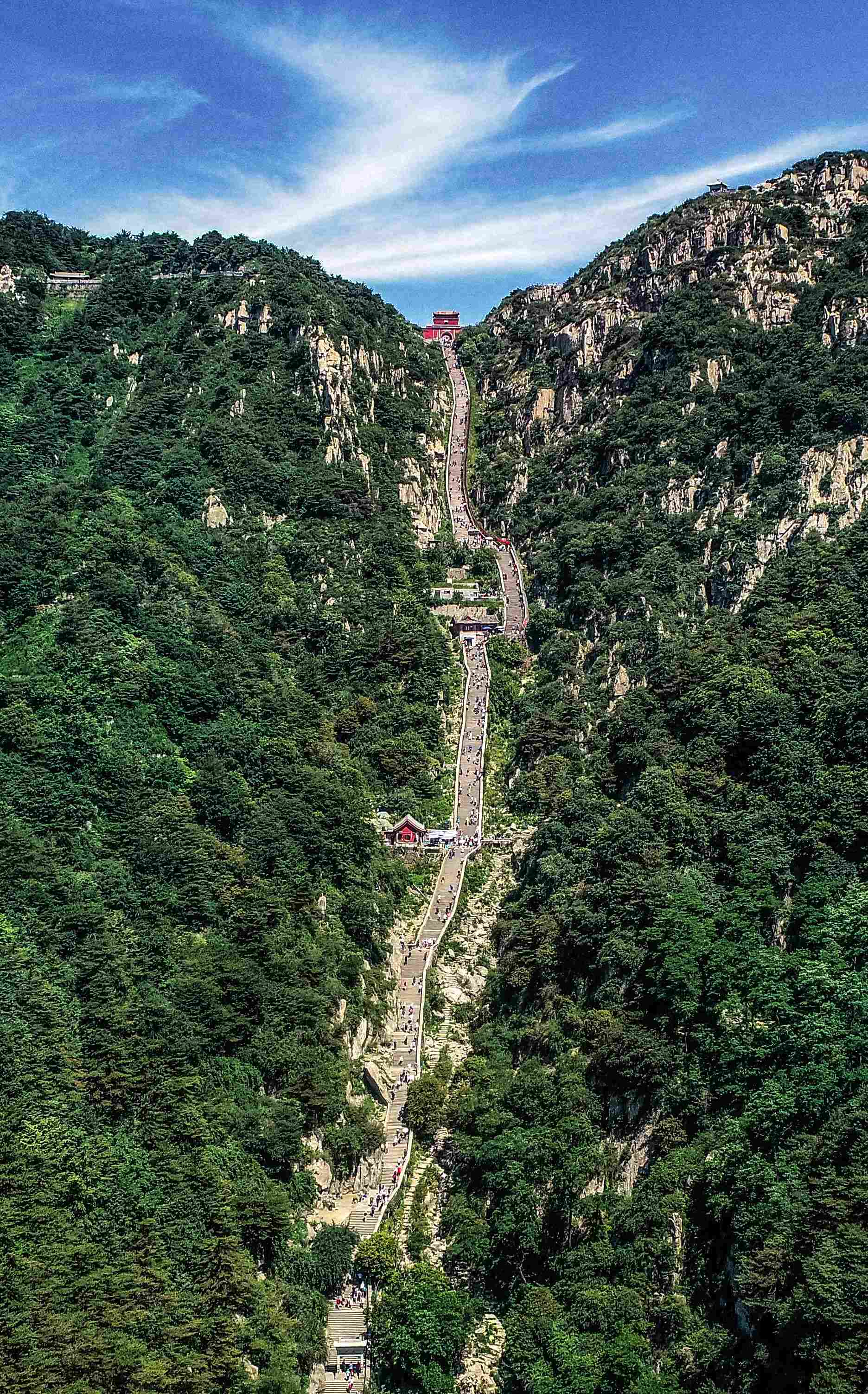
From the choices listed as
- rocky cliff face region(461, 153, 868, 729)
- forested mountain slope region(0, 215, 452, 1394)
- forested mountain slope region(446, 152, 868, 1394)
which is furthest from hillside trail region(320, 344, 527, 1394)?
rocky cliff face region(461, 153, 868, 729)

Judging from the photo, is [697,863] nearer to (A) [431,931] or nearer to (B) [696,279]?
(A) [431,931]

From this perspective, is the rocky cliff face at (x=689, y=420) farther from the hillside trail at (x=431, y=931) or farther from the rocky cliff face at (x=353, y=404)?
the rocky cliff face at (x=353, y=404)

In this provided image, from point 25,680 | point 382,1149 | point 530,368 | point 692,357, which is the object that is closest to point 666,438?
point 692,357

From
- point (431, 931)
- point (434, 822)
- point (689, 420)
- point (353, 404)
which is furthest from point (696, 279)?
point (431, 931)

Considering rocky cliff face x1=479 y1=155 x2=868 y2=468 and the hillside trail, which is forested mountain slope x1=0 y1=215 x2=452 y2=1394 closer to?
the hillside trail

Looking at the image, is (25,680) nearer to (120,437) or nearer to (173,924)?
(173,924)

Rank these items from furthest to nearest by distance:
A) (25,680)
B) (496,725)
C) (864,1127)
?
(496,725) → (25,680) → (864,1127)
